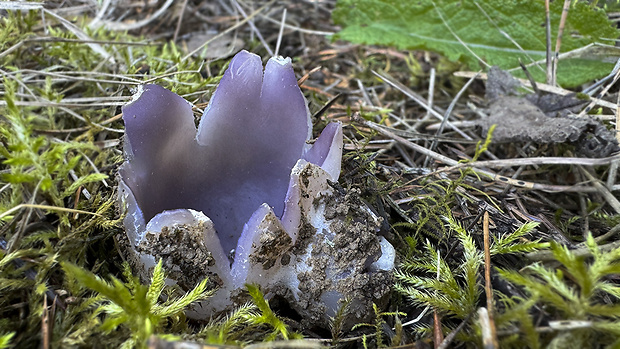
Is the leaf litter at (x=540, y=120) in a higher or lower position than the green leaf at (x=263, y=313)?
higher

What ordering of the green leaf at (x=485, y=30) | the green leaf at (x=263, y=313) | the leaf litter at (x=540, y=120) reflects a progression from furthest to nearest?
the green leaf at (x=485, y=30), the leaf litter at (x=540, y=120), the green leaf at (x=263, y=313)

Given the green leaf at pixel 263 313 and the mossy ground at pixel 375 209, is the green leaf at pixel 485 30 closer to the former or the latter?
the mossy ground at pixel 375 209

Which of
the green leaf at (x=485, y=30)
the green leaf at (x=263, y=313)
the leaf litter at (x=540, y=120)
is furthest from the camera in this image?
the green leaf at (x=485, y=30)

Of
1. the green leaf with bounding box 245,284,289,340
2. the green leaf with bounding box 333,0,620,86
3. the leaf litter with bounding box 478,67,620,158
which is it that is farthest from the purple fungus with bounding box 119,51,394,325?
the green leaf with bounding box 333,0,620,86

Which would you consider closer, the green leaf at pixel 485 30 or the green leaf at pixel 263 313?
the green leaf at pixel 263 313

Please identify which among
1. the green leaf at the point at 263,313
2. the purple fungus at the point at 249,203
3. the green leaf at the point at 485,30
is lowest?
the green leaf at the point at 263,313

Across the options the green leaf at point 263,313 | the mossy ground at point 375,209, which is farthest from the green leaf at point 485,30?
the green leaf at point 263,313

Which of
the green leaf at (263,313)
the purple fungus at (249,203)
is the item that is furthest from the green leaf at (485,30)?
the green leaf at (263,313)
